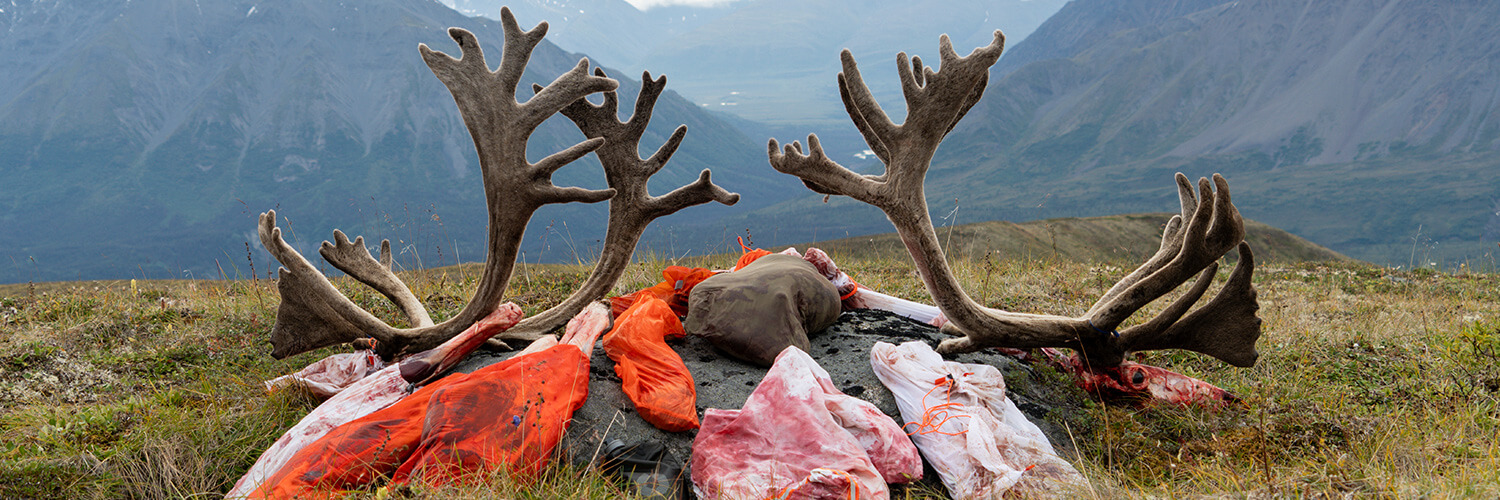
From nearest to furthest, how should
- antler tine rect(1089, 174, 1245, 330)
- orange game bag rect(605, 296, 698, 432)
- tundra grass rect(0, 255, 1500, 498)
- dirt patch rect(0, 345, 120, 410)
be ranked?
1. tundra grass rect(0, 255, 1500, 498)
2. orange game bag rect(605, 296, 698, 432)
3. antler tine rect(1089, 174, 1245, 330)
4. dirt patch rect(0, 345, 120, 410)

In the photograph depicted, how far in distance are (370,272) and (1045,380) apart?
13.1ft

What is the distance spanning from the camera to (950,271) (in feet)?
13.3

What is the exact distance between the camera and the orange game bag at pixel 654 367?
11.4 feet

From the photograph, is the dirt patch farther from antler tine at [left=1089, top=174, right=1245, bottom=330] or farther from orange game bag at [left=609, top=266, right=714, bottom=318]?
antler tine at [left=1089, top=174, right=1245, bottom=330]

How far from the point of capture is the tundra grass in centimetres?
325

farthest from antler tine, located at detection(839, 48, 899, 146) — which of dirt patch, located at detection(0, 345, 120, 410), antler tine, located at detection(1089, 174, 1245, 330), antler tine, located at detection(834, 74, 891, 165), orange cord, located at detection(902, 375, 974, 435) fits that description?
dirt patch, located at detection(0, 345, 120, 410)

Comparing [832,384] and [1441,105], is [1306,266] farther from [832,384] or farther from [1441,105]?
[1441,105]

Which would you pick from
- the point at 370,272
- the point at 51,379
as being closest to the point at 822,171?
the point at 370,272

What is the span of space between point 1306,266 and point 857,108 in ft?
36.9

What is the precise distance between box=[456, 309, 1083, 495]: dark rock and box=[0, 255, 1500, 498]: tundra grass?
14cm

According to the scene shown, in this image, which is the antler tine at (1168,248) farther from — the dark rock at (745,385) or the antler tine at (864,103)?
Result: the antler tine at (864,103)

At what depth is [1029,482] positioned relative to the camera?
10.8ft

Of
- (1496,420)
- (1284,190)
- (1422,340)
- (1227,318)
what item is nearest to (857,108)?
(1227,318)

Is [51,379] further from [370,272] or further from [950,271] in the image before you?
[950,271]
